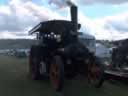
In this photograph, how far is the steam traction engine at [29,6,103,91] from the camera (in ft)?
29.4

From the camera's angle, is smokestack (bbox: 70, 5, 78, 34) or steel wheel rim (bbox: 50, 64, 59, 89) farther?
smokestack (bbox: 70, 5, 78, 34)

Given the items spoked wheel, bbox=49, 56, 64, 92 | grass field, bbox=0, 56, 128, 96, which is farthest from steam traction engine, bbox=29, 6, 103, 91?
grass field, bbox=0, 56, 128, 96

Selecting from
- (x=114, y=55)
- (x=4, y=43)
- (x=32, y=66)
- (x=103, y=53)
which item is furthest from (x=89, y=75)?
(x=4, y=43)

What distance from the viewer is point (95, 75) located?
372 inches

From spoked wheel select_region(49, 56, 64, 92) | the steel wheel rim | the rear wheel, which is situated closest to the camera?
spoked wheel select_region(49, 56, 64, 92)

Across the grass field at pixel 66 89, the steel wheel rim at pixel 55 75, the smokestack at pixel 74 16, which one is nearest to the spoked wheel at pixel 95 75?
the grass field at pixel 66 89

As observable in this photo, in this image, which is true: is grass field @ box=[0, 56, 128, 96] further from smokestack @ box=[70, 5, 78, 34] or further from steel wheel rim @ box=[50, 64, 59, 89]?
smokestack @ box=[70, 5, 78, 34]

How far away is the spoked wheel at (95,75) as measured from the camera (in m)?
9.21

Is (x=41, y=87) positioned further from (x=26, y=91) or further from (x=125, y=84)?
(x=125, y=84)

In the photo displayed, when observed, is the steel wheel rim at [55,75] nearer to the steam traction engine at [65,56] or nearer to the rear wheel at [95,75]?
the steam traction engine at [65,56]

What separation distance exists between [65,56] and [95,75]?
1.09 meters

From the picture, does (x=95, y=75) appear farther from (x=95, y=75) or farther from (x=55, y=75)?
(x=55, y=75)

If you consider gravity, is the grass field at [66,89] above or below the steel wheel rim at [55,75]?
below

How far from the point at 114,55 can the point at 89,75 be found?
13.3 ft
